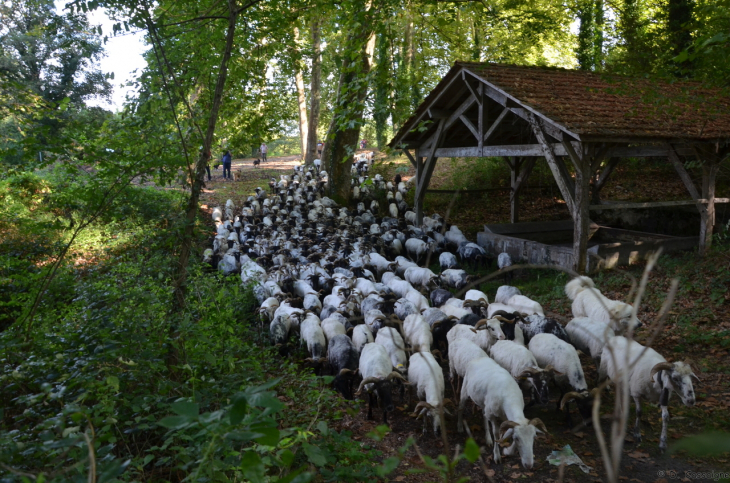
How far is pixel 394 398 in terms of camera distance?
645cm

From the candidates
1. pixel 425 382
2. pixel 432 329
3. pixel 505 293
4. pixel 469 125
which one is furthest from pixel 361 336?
pixel 469 125

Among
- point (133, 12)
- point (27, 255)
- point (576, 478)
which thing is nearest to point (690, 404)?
point (576, 478)

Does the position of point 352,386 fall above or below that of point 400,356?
below

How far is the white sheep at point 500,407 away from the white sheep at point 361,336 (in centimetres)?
174

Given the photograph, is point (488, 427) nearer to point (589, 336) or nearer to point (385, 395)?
point (385, 395)

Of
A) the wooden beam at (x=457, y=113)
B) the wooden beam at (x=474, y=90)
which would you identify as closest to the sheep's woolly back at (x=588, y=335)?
the wooden beam at (x=474, y=90)

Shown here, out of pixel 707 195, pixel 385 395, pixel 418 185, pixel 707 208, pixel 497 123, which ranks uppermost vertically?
pixel 497 123

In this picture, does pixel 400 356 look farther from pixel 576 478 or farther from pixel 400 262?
pixel 400 262

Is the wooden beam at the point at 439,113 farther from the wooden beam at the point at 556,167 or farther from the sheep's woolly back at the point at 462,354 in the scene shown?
the sheep's woolly back at the point at 462,354

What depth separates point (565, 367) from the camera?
18.3 feet

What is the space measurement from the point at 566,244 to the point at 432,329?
7.78m

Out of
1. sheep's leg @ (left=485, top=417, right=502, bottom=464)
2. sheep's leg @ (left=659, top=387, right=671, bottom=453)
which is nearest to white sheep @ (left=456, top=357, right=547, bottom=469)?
sheep's leg @ (left=485, top=417, right=502, bottom=464)

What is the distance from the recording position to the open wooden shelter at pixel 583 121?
8867mm

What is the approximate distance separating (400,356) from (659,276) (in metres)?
6.24
